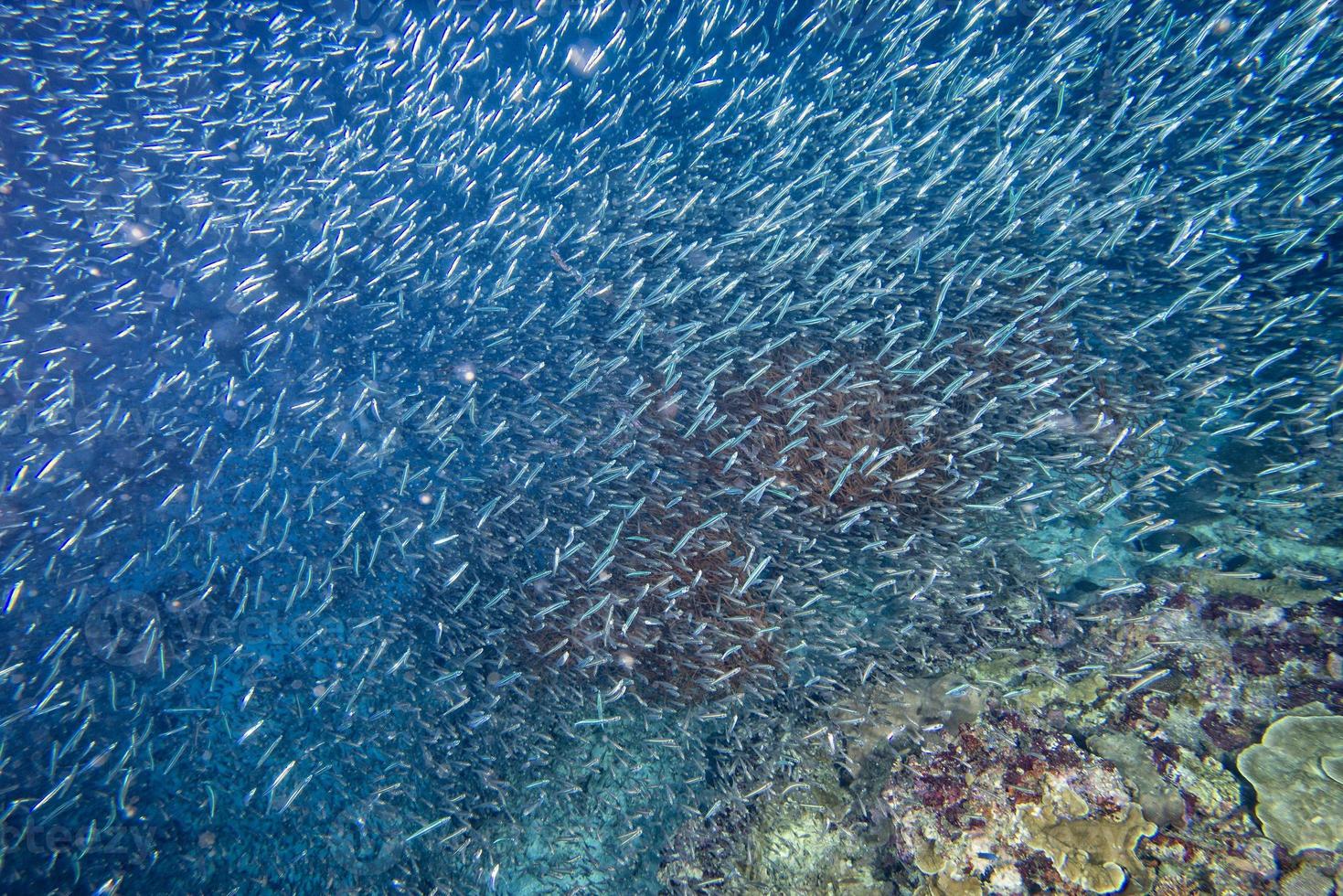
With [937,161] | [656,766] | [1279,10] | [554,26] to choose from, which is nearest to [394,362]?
[656,766]

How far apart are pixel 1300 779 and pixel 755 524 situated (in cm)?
427

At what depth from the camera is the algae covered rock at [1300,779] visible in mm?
3842

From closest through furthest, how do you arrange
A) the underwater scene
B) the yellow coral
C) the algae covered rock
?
the algae covered rock < the yellow coral < the underwater scene

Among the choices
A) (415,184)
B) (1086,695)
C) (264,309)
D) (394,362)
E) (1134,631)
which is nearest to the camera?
(1086,695)

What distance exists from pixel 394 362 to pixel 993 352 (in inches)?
328

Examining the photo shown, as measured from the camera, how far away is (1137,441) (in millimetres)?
6422

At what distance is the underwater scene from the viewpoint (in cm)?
480

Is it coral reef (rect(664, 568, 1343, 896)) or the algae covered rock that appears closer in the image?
the algae covered rock

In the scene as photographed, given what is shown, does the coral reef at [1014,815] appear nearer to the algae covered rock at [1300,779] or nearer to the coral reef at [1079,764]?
the coral reef at [1079,764]

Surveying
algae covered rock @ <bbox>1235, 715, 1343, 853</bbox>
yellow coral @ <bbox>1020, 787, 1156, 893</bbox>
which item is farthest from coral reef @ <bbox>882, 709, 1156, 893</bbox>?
algae covered rock @ <bbox>1235, 715, 1343, 853</bbox>

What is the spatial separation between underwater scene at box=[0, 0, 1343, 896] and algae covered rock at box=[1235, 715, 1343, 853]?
0.09 ft

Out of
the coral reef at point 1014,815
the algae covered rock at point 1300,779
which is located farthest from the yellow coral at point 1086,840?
the algae covered rock at point 1300,779

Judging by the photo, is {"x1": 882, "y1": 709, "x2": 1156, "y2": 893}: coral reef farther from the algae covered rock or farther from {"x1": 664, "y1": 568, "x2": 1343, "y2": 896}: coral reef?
the algae covered rock

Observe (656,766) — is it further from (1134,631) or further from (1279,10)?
(1279,10)
